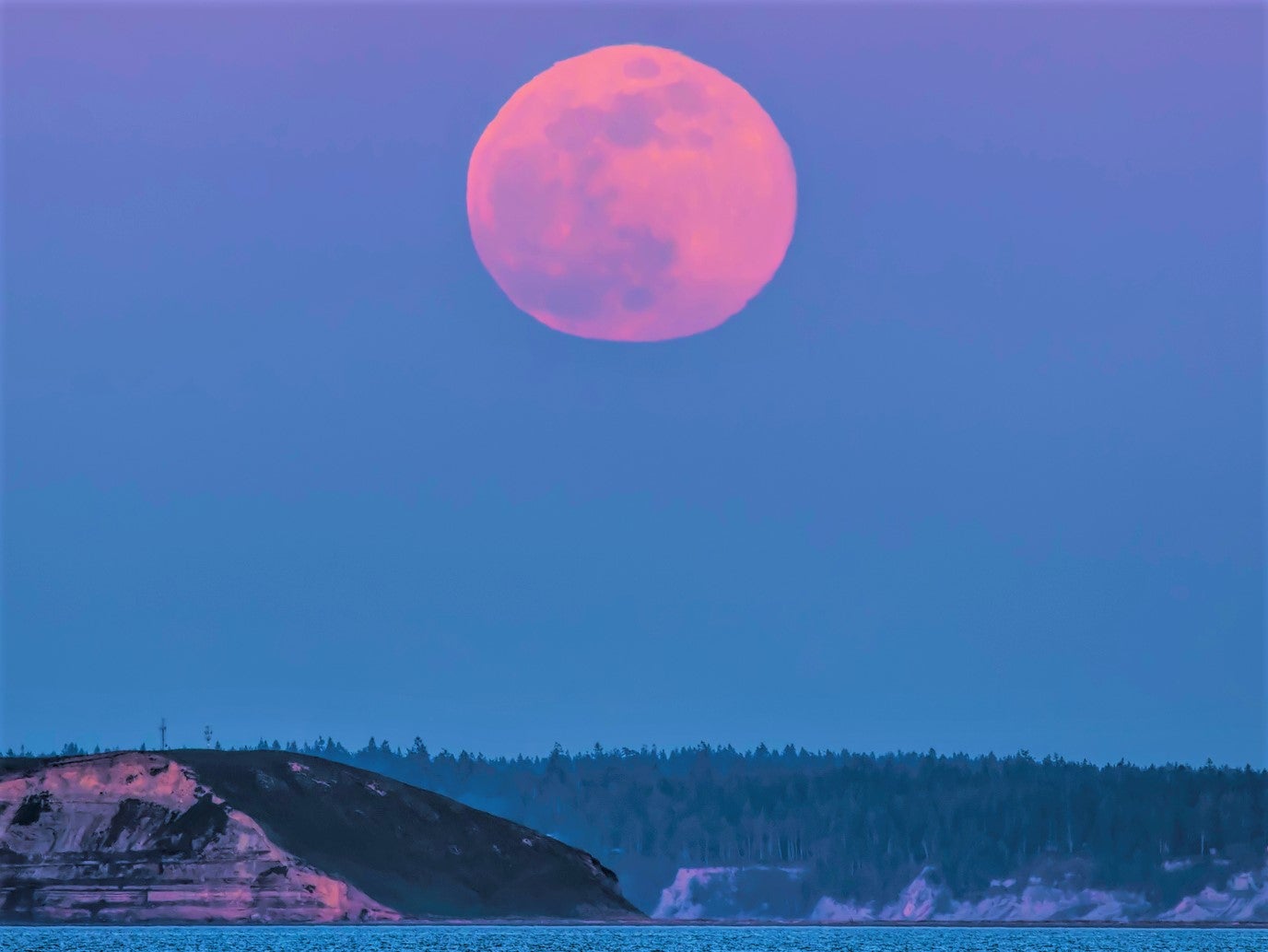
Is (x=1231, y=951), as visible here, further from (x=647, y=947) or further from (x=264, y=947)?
(x=264, y=947)

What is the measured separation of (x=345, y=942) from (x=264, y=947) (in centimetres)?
1373

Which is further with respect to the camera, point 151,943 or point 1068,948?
point 1068,948

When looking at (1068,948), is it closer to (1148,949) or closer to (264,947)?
(1148,949)

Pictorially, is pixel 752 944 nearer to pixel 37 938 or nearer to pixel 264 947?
pixel 264 947

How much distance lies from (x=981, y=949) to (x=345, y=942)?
50251 millimetres

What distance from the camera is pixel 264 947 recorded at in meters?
175

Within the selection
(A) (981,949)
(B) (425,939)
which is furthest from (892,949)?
(B) (425,939)

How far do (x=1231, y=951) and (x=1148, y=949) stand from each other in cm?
734

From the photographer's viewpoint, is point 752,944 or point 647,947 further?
point 752,944

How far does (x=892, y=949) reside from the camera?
192625 millimetres

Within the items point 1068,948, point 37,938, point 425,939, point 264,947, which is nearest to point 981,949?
point 1068,948

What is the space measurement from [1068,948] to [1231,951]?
12820 mm

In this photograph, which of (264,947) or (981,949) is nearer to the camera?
(264,947)

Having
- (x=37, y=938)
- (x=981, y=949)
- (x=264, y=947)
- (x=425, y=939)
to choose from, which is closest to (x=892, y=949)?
(x=981, y=949)
